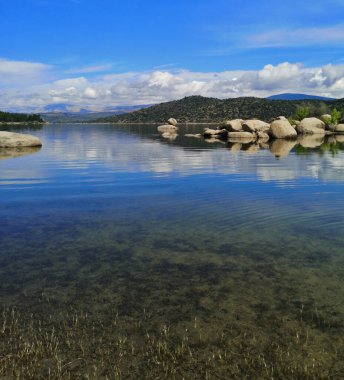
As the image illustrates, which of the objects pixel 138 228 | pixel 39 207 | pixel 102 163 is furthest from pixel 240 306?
pixel 102 163

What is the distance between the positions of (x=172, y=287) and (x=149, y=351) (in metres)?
1.99

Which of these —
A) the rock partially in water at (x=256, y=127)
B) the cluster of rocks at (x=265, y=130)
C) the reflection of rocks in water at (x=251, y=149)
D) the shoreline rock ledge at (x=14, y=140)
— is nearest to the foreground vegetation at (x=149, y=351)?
the reflection of rocks in water at (x=251, y=149)

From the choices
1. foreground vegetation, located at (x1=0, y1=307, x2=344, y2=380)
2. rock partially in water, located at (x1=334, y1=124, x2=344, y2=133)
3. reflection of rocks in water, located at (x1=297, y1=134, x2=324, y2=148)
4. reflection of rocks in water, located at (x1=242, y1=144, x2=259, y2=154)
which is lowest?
foreground vegetation, located at (x1=0, y1=307, x2=344, y2=380)

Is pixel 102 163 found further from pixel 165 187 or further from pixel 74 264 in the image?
pixel 74 264

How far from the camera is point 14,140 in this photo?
40312 mm

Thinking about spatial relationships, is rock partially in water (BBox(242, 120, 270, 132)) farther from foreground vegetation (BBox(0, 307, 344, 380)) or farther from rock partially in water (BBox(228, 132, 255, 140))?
foreground vegetation (BBox(0, 307, 344, 380))

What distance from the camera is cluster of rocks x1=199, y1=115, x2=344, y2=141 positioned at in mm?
61594

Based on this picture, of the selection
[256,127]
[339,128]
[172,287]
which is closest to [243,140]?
[256,127]

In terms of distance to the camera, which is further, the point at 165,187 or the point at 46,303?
the point at 165,187

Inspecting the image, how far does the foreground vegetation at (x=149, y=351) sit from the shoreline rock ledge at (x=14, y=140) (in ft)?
122

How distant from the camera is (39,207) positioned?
13859 millimetres

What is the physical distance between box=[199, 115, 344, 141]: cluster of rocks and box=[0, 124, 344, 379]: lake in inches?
1917

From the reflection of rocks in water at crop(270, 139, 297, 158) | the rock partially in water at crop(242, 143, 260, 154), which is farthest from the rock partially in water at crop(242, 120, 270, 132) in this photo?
the rock partially in water at crop(242, 143, 260, 154)

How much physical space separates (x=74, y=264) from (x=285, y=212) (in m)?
7.76
